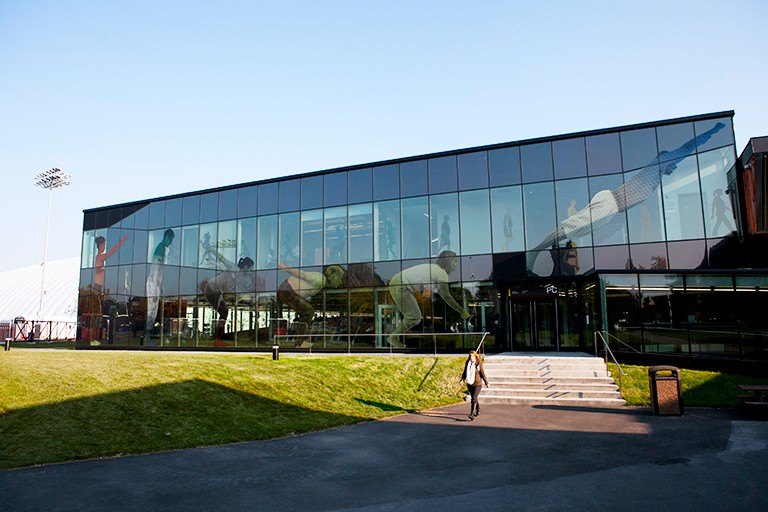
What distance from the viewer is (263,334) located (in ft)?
97.8

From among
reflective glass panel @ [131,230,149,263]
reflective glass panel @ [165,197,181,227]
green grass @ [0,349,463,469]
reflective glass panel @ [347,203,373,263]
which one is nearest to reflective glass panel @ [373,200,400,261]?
reflective glass panel @ [347,203,373,263]

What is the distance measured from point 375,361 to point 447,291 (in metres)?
7.19

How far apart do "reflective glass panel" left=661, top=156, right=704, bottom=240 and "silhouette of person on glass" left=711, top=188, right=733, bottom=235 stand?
0.45m

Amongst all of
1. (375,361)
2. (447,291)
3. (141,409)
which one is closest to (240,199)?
(447,291)

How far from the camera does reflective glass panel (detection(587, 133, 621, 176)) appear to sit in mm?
23656

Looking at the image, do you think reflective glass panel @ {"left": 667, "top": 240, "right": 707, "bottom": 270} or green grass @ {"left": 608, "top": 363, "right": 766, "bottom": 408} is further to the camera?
reflective glass panel @ {"left": 667, "top": 240, "right": 707, "bottom": 270}

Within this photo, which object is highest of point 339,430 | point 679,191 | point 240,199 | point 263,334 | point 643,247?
point 240,199

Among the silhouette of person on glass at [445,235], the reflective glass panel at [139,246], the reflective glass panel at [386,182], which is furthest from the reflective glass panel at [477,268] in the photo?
the reflective glass panel at [139,246]

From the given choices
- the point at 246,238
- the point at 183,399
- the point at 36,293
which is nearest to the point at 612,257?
the point at 183,399

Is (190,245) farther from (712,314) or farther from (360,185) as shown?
(712,314)

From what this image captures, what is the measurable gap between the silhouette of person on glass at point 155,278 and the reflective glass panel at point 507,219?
20.3 metres

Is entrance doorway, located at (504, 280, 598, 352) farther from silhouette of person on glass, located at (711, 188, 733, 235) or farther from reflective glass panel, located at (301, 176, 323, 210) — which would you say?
reflective glass panel, located at (301, 176, 323, 210)

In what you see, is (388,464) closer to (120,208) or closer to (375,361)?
(375,361)

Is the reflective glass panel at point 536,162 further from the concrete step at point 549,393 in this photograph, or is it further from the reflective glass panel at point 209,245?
the reflective glass panel at point 209,245
